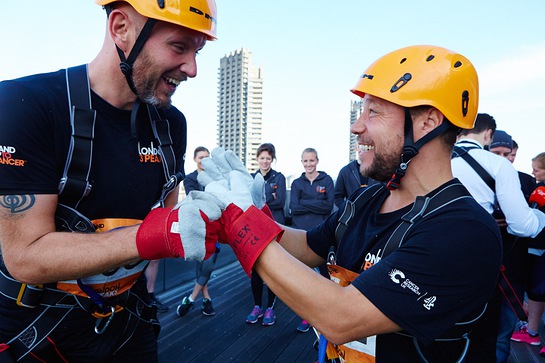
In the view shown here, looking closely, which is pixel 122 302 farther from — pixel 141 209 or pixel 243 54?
pixel 243 54

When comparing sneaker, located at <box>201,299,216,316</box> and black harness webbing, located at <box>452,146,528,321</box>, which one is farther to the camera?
sneaker, located at <box>201,299,216,316</box>

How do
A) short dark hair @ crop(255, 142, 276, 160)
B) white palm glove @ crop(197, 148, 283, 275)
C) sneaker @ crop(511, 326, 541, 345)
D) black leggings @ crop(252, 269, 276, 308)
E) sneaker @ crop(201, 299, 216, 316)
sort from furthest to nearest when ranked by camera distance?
short dark hair @ crop(255, 142, 276, 160), sneaker @ crop(201, 299, 216, 316), black leggings @ crop(252, 269, 276, 308), sneaker @ crop(511, 326, 541, 345), white palm glove @ crop(197, 148, 283, 275)

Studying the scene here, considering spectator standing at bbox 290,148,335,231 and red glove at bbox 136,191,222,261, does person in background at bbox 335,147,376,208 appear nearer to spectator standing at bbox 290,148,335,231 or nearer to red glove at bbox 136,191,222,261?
spectator standing at bbox 290,148,335,231

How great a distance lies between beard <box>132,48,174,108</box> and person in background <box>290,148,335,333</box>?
4.19 meters

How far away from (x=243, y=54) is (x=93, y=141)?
98.9 metres

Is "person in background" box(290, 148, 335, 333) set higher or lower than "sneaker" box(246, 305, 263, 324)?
higher

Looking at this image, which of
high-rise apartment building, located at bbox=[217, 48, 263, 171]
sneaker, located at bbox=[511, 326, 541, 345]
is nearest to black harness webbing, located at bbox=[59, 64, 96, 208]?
sneaker, located at bbox=[511, 326, 541, 345]

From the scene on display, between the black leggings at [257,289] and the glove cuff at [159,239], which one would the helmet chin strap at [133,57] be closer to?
the glove cuff at [159,239]

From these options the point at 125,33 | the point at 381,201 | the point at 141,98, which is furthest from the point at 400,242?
the point at 125,33

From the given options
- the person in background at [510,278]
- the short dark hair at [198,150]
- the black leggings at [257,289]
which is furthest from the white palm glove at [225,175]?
the short dark hair at [198,150]

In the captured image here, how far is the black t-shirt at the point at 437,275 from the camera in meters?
1.42

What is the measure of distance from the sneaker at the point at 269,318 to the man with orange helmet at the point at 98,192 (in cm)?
343

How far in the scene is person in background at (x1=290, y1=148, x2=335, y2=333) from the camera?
5.83 m

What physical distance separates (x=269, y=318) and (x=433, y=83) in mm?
4523
